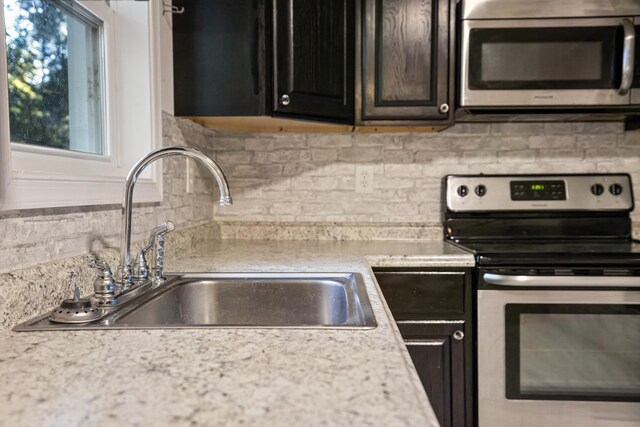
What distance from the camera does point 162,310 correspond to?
1118mm

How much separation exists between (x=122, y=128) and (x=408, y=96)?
3.62 ft

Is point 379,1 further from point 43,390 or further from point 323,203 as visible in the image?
point 43,390

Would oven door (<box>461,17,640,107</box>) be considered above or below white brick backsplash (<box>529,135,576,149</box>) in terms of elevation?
above

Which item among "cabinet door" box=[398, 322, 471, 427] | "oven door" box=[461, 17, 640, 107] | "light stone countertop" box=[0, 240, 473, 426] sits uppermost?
"oven door" box=[461, 17, 640, 107]

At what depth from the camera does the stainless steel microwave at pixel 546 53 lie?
1.74m

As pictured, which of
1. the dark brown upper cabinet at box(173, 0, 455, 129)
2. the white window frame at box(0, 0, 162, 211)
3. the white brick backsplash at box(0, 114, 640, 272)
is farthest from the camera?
the white brick backsplash at box(0, 114, 640, 272)

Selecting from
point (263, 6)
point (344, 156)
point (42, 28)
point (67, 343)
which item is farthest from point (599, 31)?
point (67, 343)

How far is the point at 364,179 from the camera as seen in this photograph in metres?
2.21

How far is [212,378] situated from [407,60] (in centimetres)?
161

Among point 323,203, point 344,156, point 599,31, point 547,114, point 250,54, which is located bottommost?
point 323,203

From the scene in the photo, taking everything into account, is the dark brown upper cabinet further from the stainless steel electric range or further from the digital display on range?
the stainless steel electric range

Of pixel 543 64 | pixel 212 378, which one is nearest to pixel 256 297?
pixel 212 378

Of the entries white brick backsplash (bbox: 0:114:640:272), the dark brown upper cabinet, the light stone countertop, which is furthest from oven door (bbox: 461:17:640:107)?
the light stone countertop

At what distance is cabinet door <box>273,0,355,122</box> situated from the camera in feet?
5.37
